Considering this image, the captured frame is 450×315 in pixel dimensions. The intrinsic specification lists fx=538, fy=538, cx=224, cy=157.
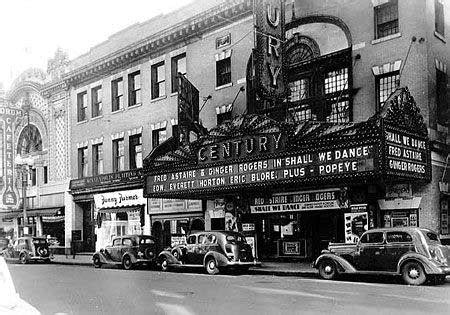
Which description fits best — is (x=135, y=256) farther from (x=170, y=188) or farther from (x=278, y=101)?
(x=278, y=101)

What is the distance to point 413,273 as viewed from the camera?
1451 cm

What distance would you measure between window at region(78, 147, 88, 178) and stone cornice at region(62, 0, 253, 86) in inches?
172

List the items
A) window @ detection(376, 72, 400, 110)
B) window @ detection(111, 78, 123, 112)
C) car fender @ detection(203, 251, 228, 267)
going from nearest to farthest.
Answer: car fender @ detection(203, 251, 228, 267)
window @ detection(376, 72, 400, 110)
window @ detection(111, 78, 123, 112)

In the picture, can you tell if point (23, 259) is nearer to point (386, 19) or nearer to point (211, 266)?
point (211, 266)

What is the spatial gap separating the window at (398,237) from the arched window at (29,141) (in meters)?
27.8

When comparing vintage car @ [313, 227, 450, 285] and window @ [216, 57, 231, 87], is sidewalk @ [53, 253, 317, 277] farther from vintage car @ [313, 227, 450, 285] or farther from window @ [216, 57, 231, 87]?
window @ [216, 57, 231, 87]

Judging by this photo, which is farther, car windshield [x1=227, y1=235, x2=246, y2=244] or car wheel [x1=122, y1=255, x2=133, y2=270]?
car wheel [x1=122, y1=255, x2=133, y2=270]

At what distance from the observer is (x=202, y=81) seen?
86.3 ft

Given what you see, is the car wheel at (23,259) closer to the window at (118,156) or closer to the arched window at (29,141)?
the window at (118,156)

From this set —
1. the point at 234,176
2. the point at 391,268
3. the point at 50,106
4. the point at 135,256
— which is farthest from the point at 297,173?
the point at 50,106

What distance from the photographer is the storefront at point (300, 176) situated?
665 inches

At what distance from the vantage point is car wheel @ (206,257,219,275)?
1900cm

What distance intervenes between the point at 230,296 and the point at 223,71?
15186 millimetres

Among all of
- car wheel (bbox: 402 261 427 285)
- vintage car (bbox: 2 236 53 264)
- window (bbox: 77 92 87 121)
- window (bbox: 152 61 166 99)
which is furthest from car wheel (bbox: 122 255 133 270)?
window (bbox: 77 92 87 121)
